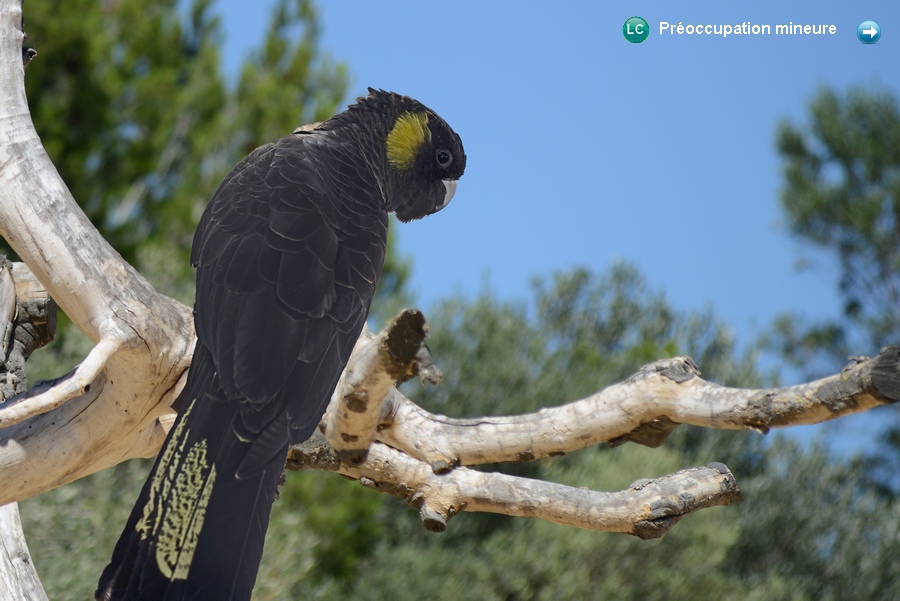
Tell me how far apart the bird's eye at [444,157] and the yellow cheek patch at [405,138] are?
0.28 feet

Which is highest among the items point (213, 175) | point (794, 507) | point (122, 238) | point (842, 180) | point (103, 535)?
point (842, 180)

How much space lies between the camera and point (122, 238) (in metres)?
9.73

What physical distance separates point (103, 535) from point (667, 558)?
444cm

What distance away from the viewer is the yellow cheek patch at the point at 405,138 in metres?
3.07

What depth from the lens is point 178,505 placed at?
6.56ft

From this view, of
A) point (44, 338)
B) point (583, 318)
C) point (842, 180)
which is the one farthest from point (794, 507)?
point (44, 338)

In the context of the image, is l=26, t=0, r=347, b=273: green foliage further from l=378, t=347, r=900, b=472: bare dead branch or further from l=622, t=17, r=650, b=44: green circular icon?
l=378, t=347, r=900, b=472: bare dead branch

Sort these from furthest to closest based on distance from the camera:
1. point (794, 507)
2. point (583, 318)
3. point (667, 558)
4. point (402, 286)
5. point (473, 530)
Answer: point (402, 286)
point (583, 318)
point (794, 507)
point (473, 530)
point (667, 558)

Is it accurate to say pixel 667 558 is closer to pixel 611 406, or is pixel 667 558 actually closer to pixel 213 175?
pixel 611 406

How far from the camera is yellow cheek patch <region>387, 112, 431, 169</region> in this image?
121 inches

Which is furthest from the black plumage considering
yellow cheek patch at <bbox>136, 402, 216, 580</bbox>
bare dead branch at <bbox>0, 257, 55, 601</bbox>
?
bare dead branch at <bbox>0, 257, 55, 601</bbox>

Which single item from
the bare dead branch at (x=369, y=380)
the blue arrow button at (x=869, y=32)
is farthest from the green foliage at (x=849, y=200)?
the bare dead branch at (x=369, y=380)

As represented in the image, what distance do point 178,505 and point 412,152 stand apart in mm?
1516

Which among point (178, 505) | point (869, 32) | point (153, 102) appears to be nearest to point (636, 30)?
point (869, 32)
